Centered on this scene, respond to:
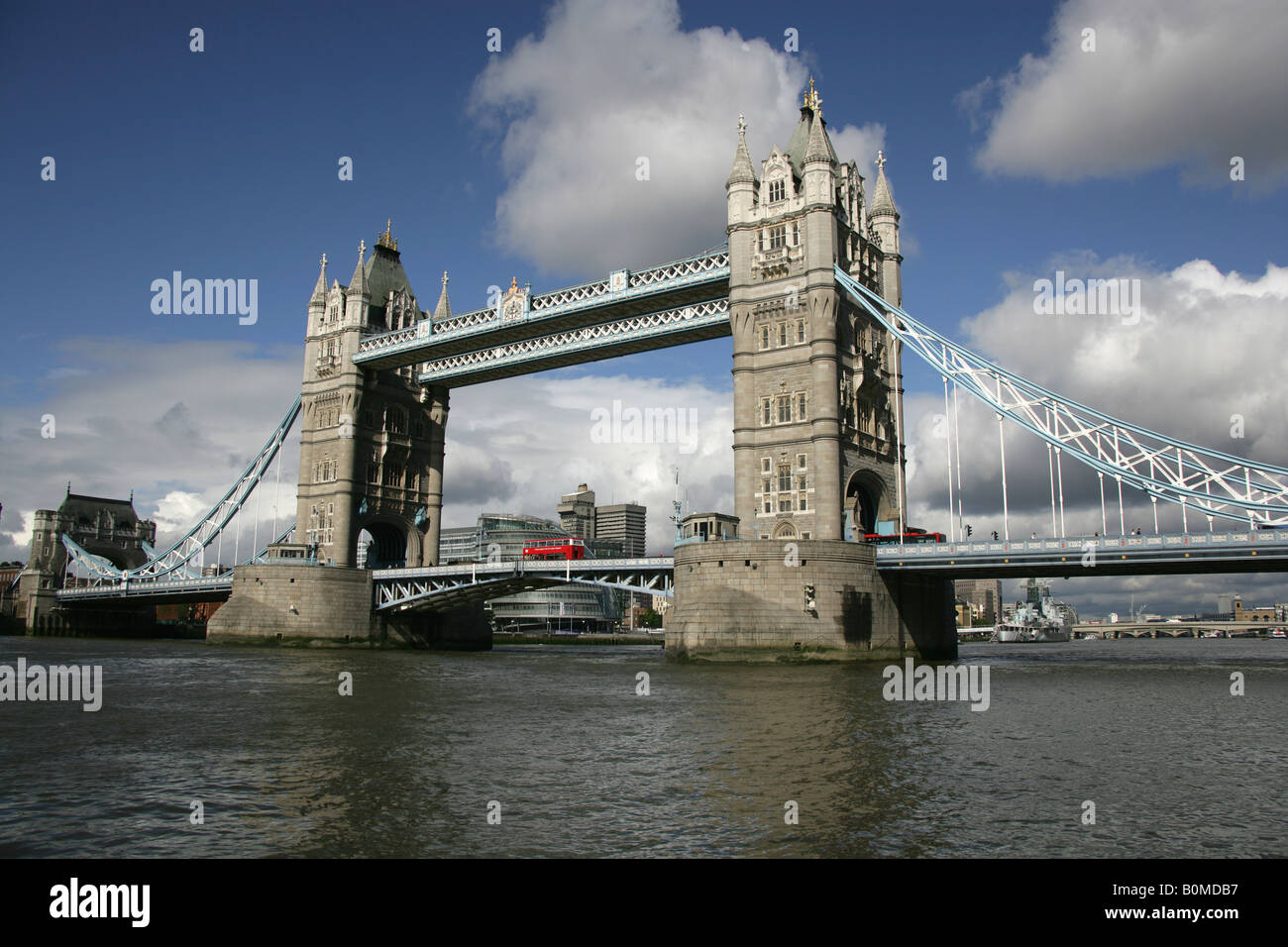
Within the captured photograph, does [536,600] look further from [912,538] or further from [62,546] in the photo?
[912,538]

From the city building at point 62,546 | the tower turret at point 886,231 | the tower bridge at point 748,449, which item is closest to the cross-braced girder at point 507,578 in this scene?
the tower bridge at point 748,449

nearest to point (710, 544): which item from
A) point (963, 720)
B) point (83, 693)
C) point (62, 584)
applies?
point (963, 720)

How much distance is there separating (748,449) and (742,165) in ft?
60.0

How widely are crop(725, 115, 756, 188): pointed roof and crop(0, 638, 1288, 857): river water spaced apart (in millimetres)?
35979

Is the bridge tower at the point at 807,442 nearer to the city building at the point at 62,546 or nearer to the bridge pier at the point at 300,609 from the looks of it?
the bridge pier at the point at 300,609

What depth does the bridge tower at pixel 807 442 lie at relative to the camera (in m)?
46.5

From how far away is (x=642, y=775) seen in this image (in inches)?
639

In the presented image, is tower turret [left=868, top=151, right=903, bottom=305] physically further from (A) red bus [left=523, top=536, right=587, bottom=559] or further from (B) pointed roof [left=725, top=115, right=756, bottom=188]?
(A) red bus [left=523, top=536, right=587, bottom=559]

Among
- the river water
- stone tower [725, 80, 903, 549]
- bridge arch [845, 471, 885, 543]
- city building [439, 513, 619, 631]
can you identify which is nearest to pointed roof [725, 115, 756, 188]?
stone tower [725, 80, 903, 549]

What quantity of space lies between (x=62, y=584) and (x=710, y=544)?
96.8 metres

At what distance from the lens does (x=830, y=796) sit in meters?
14.3

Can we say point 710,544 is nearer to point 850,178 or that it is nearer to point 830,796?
point 850,178

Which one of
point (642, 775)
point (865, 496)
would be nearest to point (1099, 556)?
point (865, 496)
